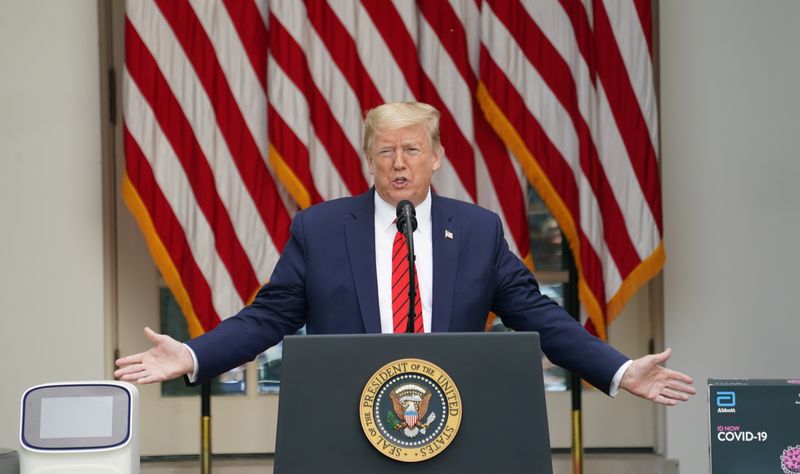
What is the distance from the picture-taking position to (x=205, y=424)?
4.28 m

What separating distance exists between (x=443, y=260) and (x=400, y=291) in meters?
0.12

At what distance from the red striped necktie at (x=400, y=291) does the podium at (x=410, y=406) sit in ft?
1.92

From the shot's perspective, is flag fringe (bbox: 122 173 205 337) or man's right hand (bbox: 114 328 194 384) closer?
man's right hand (bbox: 114 328 194 384)

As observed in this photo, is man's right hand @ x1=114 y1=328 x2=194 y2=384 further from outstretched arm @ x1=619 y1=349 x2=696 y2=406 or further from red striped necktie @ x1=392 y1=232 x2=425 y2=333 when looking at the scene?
outstretched arm @ x1=619 y1=349 x2=696 y2=406

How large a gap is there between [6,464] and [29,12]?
9.38ft

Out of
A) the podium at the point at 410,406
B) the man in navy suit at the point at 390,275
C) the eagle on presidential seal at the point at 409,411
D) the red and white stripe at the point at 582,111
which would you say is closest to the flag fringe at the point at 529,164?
the red and white stripe at the point at 582,111

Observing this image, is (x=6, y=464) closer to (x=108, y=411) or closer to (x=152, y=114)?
(x=108, y=411)

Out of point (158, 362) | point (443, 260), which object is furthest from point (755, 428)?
point (158, 362)

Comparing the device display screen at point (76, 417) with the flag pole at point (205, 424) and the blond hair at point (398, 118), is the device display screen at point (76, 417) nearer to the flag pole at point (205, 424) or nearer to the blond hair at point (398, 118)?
the blond hair at point (398, 118)

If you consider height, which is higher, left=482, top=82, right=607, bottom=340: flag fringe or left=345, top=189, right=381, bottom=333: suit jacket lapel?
left=482, top=82, right=607, bottom=340: flag fringe

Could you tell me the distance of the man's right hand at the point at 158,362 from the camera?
217cm

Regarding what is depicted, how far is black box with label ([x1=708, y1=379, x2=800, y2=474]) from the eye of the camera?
2072 mm

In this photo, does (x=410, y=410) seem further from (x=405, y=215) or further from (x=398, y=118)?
(x=398, y=118)

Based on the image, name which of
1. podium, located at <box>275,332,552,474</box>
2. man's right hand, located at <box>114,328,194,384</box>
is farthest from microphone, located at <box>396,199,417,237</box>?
man's right hand, located at <box>114,328,194,384</box>
